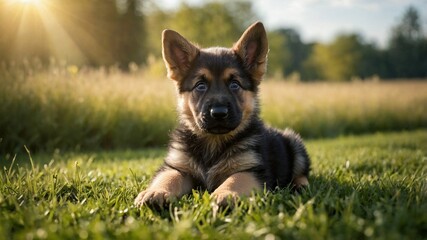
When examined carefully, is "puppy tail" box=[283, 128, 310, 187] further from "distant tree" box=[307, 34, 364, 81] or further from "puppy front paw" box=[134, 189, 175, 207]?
"distant tree" box=[307, 34, 364, 81]

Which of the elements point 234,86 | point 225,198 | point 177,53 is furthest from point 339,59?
point 225,198

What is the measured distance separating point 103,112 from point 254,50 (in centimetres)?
529

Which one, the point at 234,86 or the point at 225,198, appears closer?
the point at 225,198

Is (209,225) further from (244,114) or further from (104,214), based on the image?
(244,114)

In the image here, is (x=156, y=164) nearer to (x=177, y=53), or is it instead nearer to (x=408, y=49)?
(x=177, y=53)

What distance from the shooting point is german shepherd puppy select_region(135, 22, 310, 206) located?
3.71 meters

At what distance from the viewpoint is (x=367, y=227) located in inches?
89.1

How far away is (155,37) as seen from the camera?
145 ft

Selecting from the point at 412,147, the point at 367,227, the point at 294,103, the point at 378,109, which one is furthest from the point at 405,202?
the point at 378,109

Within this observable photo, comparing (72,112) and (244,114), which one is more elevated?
(244,114)

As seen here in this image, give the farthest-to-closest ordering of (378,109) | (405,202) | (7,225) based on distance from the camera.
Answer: (378,109) < (405,202) < (7,225)

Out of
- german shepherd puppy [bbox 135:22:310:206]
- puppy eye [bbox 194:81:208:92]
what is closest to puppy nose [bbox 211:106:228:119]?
german shepherd puppy [bbox 135:22:310:206]

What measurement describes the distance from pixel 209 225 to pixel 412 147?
7.17 meters

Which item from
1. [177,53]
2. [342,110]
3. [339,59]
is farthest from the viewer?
[339,59]
